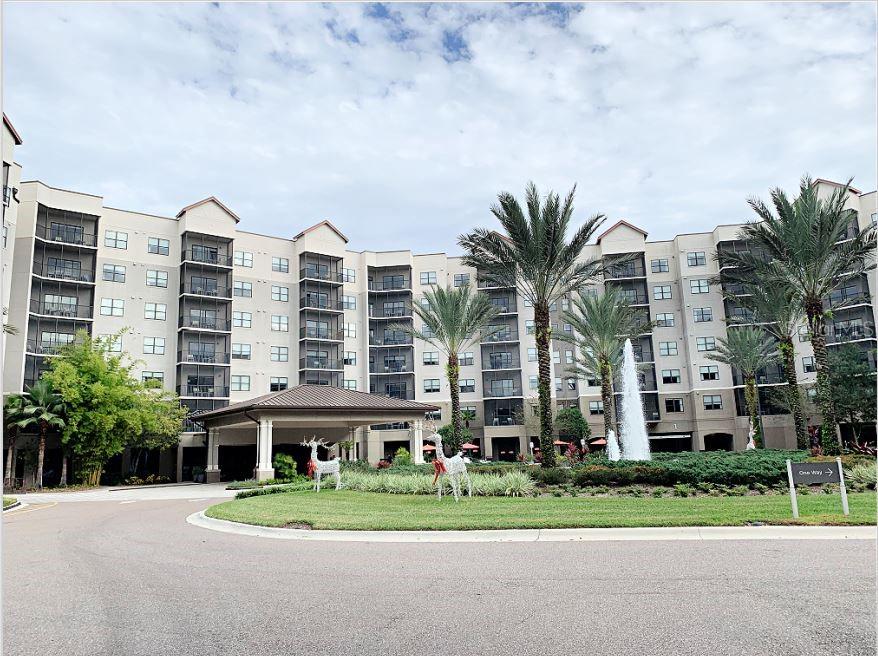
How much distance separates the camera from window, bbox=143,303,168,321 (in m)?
52.5

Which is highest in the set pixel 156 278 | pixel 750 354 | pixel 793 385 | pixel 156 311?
pixel 156 278

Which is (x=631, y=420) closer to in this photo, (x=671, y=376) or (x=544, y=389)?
(x=544, y=389)

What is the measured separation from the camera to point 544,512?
14.9 meters

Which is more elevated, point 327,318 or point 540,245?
point 327,318

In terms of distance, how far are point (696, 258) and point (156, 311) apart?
159 ft

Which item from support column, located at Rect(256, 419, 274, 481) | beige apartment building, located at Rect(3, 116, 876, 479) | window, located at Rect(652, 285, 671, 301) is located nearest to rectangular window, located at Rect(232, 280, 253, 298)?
beige apartment building, located at Rect(3, 116, 876, 479)

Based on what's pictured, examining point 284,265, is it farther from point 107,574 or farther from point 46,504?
point 107,574

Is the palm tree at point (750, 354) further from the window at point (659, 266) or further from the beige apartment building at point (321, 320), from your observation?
the window at point (659, 266)

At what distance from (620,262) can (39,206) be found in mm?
41167

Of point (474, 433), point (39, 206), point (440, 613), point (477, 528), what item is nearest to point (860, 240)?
point (477, 528)

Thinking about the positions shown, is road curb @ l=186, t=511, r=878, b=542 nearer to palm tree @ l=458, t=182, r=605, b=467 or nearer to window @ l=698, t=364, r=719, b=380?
palm tree @ l=458, t=182, r=605, b=467

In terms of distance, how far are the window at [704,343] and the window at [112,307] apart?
49.9 meters

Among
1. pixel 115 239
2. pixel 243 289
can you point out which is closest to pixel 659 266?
pixel 243 289

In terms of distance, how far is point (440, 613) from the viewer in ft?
23.5
